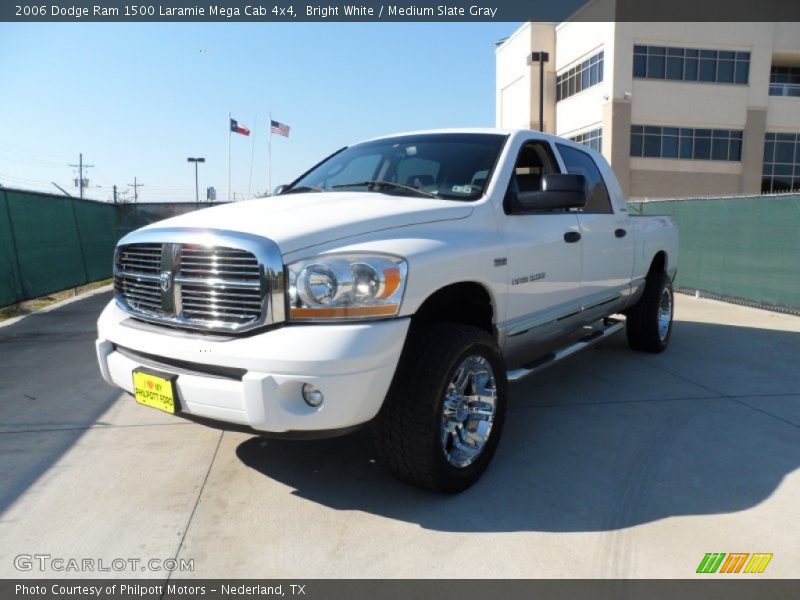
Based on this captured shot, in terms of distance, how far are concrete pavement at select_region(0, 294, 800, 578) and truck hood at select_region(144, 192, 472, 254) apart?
1354mm

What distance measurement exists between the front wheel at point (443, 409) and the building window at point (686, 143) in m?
30.4

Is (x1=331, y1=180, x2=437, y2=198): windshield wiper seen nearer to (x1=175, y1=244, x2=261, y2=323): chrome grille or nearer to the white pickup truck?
the white pickup truck

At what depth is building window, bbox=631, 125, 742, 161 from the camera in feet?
99.9

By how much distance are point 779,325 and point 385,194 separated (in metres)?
6.60

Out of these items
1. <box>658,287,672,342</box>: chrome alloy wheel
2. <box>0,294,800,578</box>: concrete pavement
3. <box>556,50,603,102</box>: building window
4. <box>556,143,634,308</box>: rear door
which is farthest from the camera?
<box>556,50,603,102</box>: building window

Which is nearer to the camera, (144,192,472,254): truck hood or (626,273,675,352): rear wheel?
(144,192,472,254): truck hood

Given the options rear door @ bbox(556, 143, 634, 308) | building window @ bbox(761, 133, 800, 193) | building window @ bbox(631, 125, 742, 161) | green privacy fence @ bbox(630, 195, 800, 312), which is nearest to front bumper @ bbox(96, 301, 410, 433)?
rear door @ bbox(556, 143, 634, 308)

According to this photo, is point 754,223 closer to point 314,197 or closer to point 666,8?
point 314,197

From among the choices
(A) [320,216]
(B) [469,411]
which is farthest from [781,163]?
(A) [320,216]

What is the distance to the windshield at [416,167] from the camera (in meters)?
3.69

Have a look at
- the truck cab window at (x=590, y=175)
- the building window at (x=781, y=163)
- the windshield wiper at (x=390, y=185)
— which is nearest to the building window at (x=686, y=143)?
the building window at (x=781, y=163)

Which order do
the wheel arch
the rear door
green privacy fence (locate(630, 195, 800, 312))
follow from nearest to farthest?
1. the wheel arch
2. the rear door
3. green privacy fence (locate(630, 195, 800, 312))

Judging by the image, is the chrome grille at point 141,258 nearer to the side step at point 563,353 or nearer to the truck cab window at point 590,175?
the side step at point 563,353

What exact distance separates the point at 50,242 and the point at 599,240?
31.9 feet
